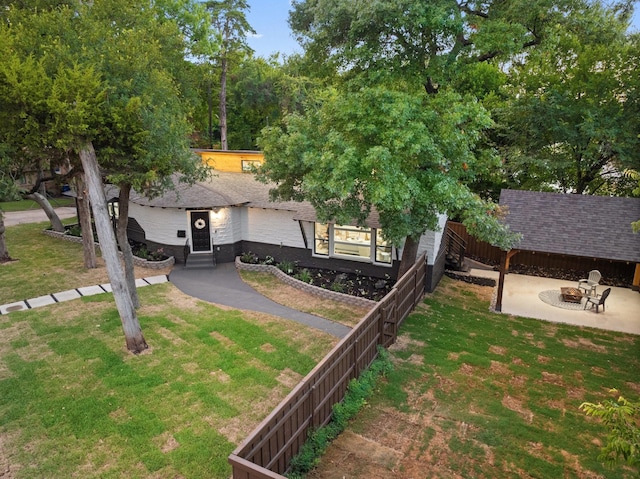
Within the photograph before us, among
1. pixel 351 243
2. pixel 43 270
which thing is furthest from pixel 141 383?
pixel 43 270

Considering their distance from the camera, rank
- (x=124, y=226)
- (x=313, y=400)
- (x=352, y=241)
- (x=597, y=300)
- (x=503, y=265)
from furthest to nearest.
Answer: (x=352, y=241)
(x=597, y=300)
(x=503, y=265)
(x=124, y=226)
(x=313, y=400)

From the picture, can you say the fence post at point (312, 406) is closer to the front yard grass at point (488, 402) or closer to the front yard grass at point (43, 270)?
the front yard grass at point (488, 402)

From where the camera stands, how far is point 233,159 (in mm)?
21125

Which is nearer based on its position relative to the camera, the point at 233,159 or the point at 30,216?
the point at 233,159

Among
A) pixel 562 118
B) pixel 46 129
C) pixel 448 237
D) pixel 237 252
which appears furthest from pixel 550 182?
pixel 46 129

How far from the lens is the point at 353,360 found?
792cm

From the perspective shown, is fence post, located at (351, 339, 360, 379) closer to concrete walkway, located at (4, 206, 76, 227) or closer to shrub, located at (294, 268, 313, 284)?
shrub, located at (294, 268, 313, 284)

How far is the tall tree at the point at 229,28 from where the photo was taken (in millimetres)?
28391

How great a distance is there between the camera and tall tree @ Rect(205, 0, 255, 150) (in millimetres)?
28391

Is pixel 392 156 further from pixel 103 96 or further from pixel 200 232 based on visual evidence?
pixel 200 232

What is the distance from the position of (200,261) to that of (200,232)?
1281 millimetres

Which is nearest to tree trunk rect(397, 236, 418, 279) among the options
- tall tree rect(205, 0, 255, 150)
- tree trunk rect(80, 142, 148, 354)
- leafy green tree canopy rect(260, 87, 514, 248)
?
leafy green tree canopy rect(260, 87, 514, 248)

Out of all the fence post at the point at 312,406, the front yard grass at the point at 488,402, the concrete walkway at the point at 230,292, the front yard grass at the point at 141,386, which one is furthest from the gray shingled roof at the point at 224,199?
the fence post at the point at 312,406

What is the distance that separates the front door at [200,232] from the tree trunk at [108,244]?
7.54 meters
